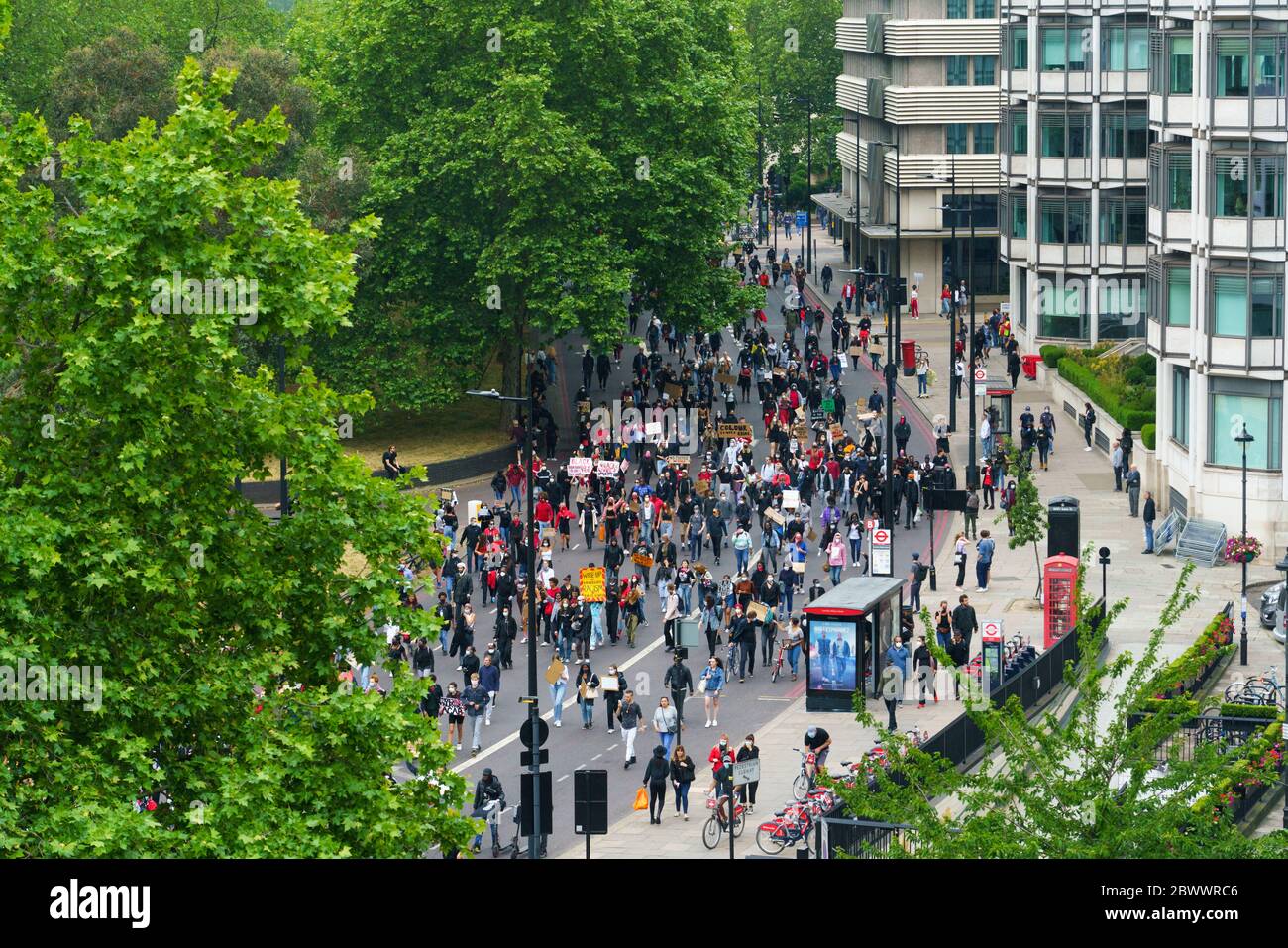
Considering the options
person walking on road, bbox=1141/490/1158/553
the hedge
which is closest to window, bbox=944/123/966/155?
the hedge

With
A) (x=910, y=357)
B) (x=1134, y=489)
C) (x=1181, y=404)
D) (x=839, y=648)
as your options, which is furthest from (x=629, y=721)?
(x=910, y=357)

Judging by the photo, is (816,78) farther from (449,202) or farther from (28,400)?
(28,400)

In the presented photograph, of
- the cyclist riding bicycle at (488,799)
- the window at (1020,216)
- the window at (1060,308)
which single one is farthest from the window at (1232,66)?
the cyclist riding bicycle at (488,799)

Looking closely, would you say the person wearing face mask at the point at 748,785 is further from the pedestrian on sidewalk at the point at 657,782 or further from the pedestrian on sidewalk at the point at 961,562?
the pedestrian on sidewalk at the point at 961,562

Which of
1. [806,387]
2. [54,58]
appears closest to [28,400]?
[806,387]

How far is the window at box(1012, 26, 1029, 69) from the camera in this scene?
79750 mm

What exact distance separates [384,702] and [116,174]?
5.55 meters

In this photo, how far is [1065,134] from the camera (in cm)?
7494

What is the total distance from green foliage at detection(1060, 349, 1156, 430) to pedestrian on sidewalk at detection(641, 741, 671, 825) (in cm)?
3215

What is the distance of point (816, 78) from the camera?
133 m

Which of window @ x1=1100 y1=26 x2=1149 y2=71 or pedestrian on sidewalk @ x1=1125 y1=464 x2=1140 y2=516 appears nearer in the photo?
pedestrian on sidewalk @ x1=1125 y1=464 x2=1140 y2=516

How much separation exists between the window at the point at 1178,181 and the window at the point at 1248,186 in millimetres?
1584

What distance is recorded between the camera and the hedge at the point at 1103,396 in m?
61.8

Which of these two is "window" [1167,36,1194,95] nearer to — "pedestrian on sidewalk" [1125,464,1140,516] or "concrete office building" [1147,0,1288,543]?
"concrete office building" [1147,0,1288,543]
